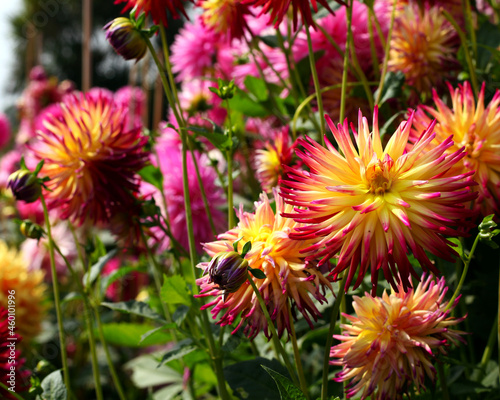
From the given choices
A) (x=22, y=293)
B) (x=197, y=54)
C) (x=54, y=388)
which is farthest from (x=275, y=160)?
(x=22, y=293)

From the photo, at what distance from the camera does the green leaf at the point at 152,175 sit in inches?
31.5

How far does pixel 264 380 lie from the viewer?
61 centimetres

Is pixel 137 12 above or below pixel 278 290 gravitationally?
above

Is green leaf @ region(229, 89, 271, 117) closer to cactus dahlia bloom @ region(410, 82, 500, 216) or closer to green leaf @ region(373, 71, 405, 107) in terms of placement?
green leaf @ region(373, 71, 405, 107)

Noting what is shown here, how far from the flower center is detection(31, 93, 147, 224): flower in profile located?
43 cm

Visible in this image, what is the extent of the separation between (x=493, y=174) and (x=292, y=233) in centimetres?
25

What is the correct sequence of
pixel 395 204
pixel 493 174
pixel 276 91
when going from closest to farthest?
1. pixel 395 204
2. pixel 493 174
3. pixel 276 91

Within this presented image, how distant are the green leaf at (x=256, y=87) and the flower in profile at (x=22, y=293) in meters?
0.67

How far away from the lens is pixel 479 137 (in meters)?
0.54

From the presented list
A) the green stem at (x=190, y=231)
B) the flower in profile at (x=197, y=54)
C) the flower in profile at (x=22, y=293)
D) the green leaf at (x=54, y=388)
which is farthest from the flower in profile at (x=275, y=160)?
the flower in profile at (x=22, y=293)

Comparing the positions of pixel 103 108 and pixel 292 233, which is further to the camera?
pixel 103 108

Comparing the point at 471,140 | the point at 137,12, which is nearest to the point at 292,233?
the point at 471,140

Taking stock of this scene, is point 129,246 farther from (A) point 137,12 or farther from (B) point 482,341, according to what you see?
(B) point 482,341

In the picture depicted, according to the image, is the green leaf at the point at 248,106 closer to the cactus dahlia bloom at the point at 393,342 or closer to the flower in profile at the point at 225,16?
the flower in profile at the point at 225,16
